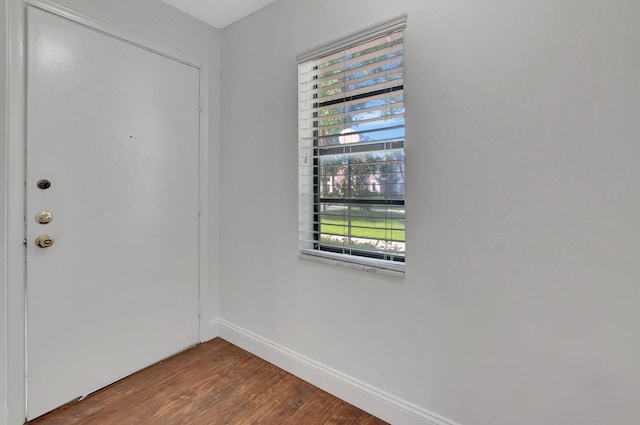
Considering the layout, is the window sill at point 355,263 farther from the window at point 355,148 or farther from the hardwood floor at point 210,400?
the hardwood floor at point 210,400

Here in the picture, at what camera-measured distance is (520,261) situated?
127 centimetres

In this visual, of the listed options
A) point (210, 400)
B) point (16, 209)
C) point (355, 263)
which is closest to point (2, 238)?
point (16, 209)

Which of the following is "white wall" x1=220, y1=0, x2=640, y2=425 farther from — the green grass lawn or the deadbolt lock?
the deadbolt lock

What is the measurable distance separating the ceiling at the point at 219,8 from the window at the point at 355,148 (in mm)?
671

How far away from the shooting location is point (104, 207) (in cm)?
187

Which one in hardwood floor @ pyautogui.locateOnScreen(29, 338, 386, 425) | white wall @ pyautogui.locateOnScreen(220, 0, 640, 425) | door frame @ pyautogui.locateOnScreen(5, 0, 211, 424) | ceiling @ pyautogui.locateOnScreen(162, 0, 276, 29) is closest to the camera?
white wall @ pyautogui.locateOnScreen(220, 0, 640, 425)

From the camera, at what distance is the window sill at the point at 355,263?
5.25 ft

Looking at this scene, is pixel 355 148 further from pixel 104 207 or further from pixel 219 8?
pixel 104 207

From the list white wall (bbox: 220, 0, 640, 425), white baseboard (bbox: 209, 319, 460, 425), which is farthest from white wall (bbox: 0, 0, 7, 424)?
white wall (bbox: 220, 0, 640, 425)

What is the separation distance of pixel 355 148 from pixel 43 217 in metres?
1.76

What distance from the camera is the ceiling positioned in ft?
6.90

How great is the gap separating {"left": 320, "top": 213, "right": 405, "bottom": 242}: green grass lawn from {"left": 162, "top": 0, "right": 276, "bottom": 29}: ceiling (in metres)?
1.58

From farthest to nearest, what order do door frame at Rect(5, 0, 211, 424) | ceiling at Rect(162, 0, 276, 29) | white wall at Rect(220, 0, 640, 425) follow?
ceiling at Rect(162, 0, 276, 29)
door frame at Rect(5, 0, 211, 424)
white wall at Rect(220, 0, 640, 425)

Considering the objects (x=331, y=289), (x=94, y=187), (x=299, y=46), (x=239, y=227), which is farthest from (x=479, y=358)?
(x=94, y=187)
